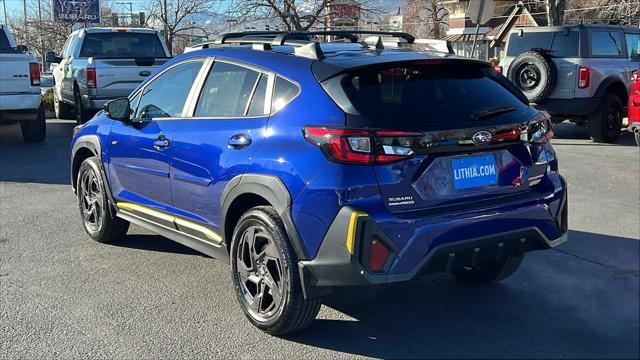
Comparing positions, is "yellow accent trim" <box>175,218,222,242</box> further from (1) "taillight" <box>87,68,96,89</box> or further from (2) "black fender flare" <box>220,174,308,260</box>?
(1) "taillight" <box>87,68,96,89</box>

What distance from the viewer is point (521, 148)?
3938mm

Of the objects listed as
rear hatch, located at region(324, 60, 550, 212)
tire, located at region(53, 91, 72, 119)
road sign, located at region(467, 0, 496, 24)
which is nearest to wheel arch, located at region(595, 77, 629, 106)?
road sign, located at region(467, 0, 496, 24)

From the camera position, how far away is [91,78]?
1270 centimetres

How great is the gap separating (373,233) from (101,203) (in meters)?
3.31

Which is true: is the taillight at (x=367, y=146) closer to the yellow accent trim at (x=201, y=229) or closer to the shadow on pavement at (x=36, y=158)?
the yellow accent trim at (x=201, y=229)

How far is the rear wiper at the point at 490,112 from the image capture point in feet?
12.6

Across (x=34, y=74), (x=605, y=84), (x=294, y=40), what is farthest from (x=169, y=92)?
(x=605, y=84)

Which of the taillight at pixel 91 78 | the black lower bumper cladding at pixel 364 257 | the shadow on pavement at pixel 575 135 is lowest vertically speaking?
the shadow on pavement at pixel 575 135

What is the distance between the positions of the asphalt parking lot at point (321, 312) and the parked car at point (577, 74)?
5397 millimetres

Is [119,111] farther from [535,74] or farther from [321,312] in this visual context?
[535,74]

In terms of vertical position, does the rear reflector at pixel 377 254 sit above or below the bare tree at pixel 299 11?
below

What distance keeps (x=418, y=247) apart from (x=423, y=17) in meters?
56.8

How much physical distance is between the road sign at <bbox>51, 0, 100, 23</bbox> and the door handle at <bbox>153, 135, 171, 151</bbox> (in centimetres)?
3250

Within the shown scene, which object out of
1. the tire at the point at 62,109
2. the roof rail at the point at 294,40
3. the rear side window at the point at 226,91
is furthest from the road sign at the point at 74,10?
the rear side window at the point at 226,91
